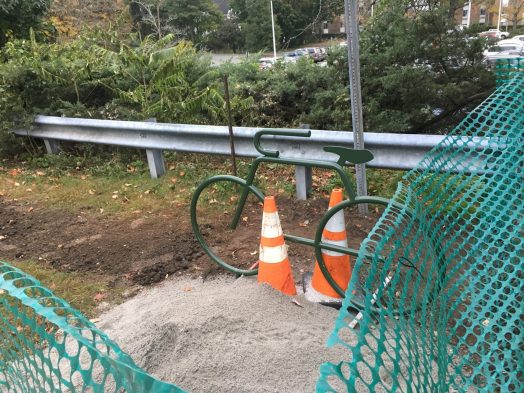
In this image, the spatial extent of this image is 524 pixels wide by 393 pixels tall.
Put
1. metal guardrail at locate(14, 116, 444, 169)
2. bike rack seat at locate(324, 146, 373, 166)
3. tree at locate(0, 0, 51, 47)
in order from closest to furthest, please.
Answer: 1. bike rack seat at locate(324, 146, 373, 166)
2. metal guardrail at locate(14, 116, 444, 169)
3. tree at locate(0, 0, 51, 47)

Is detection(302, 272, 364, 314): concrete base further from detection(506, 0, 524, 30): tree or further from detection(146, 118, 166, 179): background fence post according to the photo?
detection(506, 0, 524, 30): tree

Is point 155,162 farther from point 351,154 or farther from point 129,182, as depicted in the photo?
point 351,154

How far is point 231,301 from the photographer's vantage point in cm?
307

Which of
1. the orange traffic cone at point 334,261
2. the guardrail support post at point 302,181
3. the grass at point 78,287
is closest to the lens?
the orange traffic cone at point 334,261

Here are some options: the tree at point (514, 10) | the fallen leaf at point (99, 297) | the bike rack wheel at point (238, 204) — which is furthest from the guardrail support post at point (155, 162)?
the tree at point (514, 10)

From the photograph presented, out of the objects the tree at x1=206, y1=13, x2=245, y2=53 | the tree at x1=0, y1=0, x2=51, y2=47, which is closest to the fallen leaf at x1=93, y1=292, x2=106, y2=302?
the tree at x1=0, y1=0, x2=51, y2=47

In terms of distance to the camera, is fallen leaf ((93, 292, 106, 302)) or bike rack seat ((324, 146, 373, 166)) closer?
bike rack seat ((324, 146, 373, 166))

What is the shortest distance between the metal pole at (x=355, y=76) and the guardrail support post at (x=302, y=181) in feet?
2.16

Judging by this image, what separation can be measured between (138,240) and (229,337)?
76.1 inches

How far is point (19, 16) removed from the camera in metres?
10.6

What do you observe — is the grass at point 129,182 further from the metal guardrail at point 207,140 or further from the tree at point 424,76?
the tree at point 424,76

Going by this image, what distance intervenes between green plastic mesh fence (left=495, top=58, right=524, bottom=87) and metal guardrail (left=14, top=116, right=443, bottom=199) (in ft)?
3.06

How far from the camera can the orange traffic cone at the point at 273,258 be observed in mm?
3346

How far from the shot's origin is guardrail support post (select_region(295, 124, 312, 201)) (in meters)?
4.75
